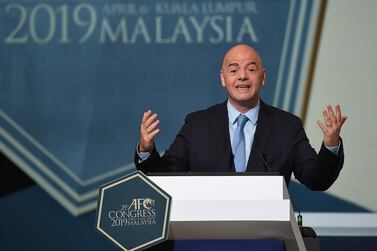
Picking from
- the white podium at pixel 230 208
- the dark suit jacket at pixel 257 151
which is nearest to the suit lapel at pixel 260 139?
the dark suit jacket at pixel 257 151

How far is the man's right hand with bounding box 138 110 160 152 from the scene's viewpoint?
254cm

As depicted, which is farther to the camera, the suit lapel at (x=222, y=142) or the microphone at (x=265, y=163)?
the suit lapel at (x=222, y=142)

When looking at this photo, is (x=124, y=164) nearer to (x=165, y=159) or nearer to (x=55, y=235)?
(x=55, y=235)

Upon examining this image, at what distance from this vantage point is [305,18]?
4.38m

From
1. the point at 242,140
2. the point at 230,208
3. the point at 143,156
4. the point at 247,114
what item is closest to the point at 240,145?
the point at 242,140

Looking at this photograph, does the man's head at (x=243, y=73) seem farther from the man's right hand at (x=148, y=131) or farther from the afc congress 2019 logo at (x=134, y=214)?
the afc congress 2019 logo at (x=134, y=214)

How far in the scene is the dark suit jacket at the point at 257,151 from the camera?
8.77 ft

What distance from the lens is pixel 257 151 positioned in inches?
106

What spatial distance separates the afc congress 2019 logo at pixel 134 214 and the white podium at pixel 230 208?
53 millimetres

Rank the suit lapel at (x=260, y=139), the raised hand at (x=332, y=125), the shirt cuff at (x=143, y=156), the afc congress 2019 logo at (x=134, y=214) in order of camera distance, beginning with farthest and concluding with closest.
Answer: the suit lapel at (x=260, y=139) < the shirt cuff at (x=143, y=156) < the raised hand at (x=332, y=125) < the afc congress 2019 logo at (x=134, y=214)

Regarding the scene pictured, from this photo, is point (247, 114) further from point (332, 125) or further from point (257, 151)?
point (332, 125)

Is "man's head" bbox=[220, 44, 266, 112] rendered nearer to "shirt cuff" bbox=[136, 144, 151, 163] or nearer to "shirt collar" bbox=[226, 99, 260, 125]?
"shirt collar" bbox=[226, 99, 260, 125]

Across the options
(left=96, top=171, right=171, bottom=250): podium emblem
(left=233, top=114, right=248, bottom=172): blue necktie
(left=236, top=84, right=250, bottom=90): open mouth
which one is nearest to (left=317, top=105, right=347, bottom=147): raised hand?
(left=233, top=114, right=248, bottom=172): blue necktie

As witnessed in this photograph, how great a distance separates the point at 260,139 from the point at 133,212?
791 mm
